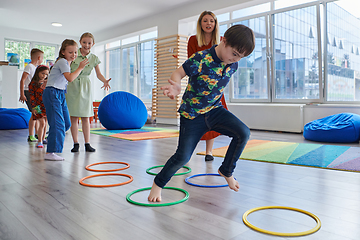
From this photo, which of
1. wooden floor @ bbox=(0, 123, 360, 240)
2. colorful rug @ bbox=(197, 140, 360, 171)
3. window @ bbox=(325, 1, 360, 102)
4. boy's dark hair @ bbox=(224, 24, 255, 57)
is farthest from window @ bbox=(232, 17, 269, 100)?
boy's dark hair @ bbox=(224, 24, 255, 57)

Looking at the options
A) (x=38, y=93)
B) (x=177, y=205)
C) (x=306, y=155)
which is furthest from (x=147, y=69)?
(x=177, y=205)

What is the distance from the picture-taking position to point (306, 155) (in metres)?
3.13

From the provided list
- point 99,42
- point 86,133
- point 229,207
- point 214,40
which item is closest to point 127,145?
point 86,133

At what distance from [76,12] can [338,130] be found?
6663 millimetres

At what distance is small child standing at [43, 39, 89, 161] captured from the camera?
290cm

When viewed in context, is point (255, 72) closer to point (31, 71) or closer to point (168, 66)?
point (168, 66)

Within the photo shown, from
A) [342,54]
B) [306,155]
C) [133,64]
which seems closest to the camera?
[306,155]

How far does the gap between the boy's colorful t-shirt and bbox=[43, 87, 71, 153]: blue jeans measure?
5.66 ft

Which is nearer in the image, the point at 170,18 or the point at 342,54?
the point at 342,54

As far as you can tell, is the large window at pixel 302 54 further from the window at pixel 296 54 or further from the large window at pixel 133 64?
the large window at pixel 133 64

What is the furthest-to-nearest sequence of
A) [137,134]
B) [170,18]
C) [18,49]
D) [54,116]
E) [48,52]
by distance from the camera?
[48,52] < [18,49] < [170,18] < [137,134] < [54,116]

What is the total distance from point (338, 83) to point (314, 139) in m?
1.70

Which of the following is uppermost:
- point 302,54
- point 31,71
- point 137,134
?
point 302,54

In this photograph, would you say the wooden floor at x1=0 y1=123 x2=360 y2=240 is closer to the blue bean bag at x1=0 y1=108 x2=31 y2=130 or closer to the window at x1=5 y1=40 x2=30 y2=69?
the blue bean bag at x1=0 y1=108 x2=31 y2=130
